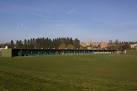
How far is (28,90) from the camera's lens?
1344 centimetres

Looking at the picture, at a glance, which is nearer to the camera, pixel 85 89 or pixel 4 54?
pixel 85 89

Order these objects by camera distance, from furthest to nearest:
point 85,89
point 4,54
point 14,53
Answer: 1. point 14,53
2. point 4,54
3. point 85,89

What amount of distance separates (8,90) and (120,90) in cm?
576

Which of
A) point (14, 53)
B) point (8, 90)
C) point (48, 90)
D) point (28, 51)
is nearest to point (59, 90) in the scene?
point (48, 90)

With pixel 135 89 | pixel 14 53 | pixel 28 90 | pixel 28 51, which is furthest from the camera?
pixel 28 51

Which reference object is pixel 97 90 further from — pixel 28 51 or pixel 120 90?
pixel 28 51

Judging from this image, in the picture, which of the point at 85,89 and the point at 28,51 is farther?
the point at 28,51

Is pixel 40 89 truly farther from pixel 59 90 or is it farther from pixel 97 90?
pixel 97 90

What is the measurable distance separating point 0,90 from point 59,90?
2.85 metres

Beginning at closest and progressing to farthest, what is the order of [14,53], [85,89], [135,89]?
1. [85,89]
2. [135,89]
3. [14,53]

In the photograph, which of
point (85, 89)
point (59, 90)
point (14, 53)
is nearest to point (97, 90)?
point (85, 89)

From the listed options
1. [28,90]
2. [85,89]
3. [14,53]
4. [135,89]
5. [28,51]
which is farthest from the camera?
[28,51]

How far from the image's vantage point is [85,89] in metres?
14.4

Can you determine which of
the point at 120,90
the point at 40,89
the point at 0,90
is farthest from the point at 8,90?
the point at 120,90
